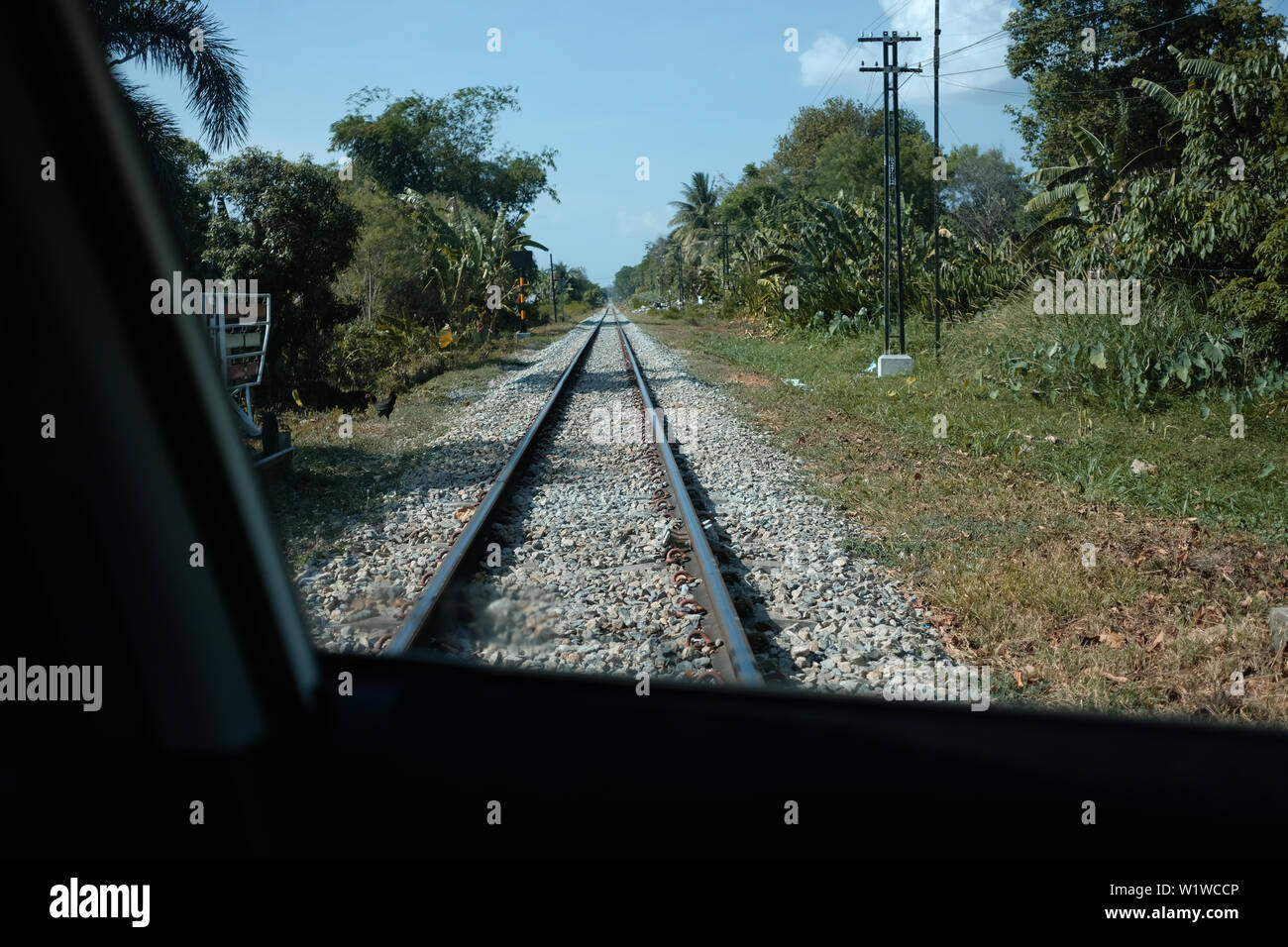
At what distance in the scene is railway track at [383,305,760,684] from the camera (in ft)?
14.8

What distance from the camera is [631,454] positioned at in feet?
33.0

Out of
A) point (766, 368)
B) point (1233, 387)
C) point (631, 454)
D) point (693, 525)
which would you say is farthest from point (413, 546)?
point (766, 368)

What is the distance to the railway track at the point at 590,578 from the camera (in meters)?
4.52

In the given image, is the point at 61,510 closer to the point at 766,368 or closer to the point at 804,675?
the point at 804,675

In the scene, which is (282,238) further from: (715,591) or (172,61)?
(715,591)

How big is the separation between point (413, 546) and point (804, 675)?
3.09m
